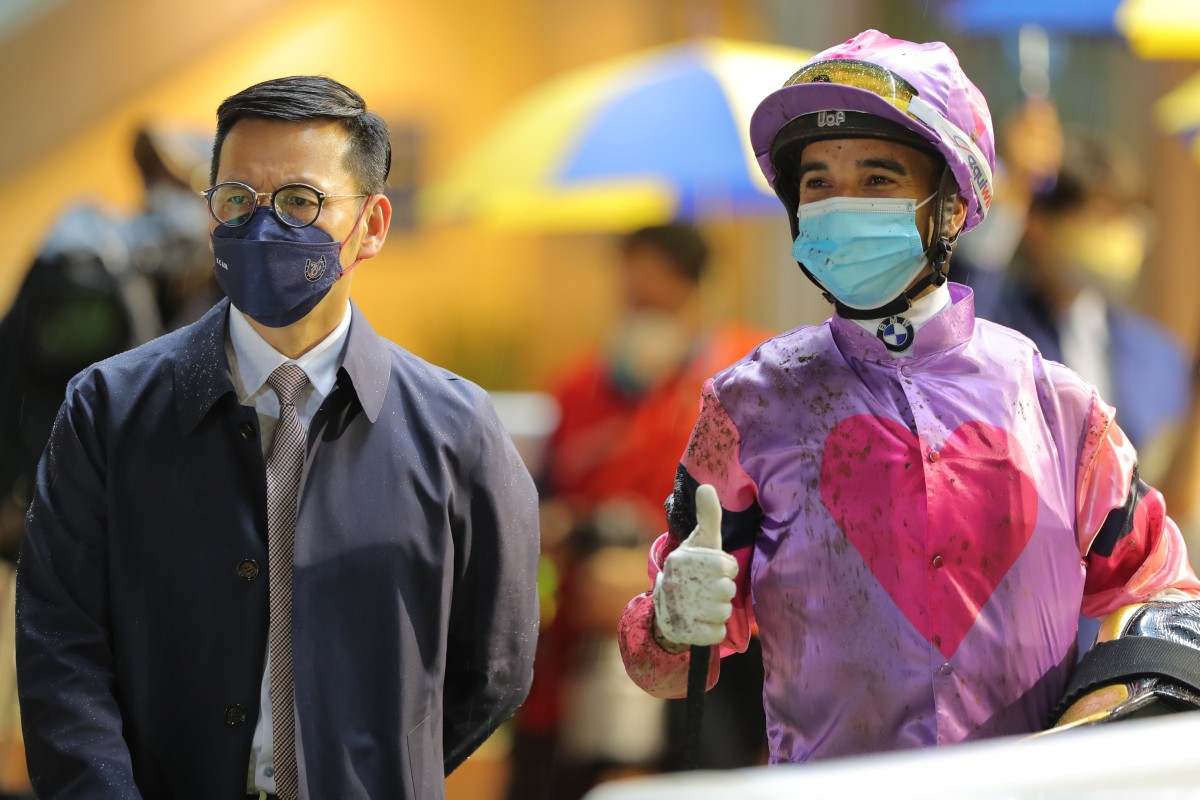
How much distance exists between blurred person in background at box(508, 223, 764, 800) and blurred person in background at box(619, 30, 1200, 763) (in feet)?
6.87

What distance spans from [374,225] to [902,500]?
1189mm

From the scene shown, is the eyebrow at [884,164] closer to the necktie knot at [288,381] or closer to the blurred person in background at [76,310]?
the necktie knot at [288,381]

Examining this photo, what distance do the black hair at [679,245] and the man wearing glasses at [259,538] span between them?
105 inches

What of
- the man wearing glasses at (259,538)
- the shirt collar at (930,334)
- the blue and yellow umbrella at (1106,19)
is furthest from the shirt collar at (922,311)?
the blue and yellow umbrella at (1106,19)

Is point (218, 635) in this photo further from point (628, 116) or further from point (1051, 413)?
point (628, 116)

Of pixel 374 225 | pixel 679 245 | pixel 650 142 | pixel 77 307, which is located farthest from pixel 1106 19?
pixel 374 225

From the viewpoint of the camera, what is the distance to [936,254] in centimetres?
302

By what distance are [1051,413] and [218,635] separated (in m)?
1.57

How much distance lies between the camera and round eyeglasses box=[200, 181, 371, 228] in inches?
123

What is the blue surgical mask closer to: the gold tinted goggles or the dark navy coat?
the gold tinted goggles

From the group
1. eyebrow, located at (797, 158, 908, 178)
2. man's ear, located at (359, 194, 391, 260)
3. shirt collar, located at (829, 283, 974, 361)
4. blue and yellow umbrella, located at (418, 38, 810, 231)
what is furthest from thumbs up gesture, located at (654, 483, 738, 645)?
blue and yellow umbrella, located at (418, 38, 810, 231)

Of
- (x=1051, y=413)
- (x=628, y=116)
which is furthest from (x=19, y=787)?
(x=1051, y=413)

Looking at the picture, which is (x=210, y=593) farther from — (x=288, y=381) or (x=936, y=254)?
(x=936, y=254)

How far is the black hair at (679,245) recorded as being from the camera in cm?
584
